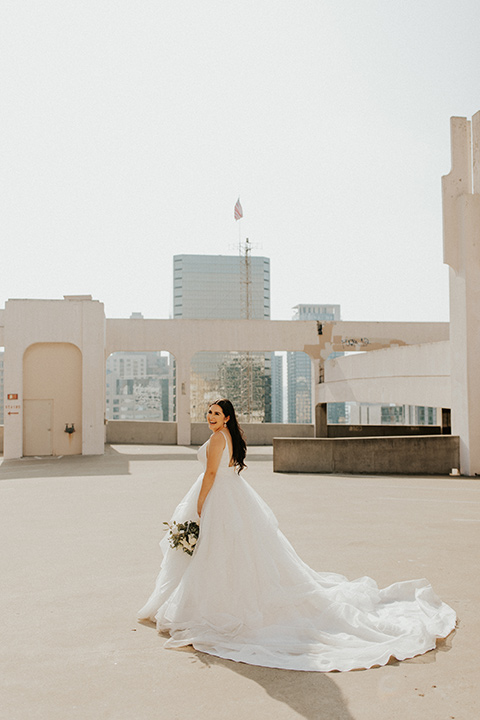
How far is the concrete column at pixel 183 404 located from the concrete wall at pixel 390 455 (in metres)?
12.6

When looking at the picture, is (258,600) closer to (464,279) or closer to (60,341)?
(464,279)

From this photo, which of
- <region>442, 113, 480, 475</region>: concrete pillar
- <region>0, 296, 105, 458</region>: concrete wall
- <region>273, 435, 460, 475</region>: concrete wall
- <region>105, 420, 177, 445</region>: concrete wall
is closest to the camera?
<region>442, 113, 480, 475</region>: concrete pillar

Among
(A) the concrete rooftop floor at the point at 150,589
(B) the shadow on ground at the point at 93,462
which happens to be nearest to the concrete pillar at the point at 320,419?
(B) the shadow on ground at the point at 93,462

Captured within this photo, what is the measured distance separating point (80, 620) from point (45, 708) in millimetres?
1521

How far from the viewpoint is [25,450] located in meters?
21.3

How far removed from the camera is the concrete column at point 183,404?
1072 inches

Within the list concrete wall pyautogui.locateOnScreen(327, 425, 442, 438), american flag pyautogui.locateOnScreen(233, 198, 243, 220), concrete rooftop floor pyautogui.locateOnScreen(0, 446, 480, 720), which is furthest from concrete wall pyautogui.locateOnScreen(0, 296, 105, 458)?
american flag pyautogui.locateOnScreen(233, 198, 243, 220)

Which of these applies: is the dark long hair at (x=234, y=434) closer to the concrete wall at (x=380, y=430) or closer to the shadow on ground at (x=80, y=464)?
the shadow on ground at (x=80, y=464)

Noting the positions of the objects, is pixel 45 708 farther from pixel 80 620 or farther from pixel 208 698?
pixel 80 620

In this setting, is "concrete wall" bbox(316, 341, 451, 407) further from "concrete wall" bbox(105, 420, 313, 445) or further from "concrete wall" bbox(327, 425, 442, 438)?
"concrete wall" bbox(105, 420, 313, 445)

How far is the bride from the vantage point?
14.1ft

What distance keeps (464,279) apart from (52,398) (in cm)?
1400

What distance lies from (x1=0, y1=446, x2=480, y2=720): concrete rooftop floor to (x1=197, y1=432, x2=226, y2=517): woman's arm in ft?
3.76

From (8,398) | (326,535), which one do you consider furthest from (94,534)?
(8,398)
